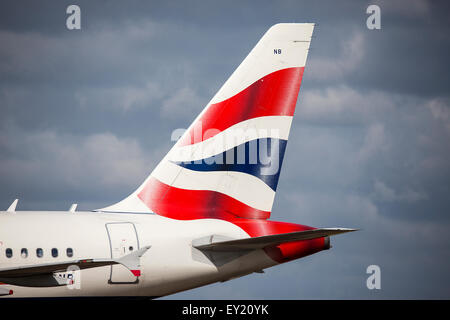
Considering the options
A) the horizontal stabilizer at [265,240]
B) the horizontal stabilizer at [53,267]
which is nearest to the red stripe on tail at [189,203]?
the horizontal stabilizer at [265,240]

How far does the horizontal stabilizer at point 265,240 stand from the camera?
2676 centimetres

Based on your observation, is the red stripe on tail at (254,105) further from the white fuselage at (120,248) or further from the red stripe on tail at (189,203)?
the white fuselage at (120,248)

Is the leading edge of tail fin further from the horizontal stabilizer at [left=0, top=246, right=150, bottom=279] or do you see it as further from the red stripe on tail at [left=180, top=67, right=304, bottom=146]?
the horizontal stabilizer at [left=0, top=246, right=150, bottom=279]

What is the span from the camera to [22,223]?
91.0 ft

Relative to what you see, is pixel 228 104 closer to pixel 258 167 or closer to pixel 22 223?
pixel 258 167

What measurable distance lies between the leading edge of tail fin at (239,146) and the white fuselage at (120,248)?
0.97 meters

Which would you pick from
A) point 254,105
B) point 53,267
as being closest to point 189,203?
point 254,105

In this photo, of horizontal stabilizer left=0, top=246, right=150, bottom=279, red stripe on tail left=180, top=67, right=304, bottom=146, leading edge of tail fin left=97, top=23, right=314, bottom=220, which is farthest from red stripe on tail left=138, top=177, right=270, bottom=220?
horizontal stabilizer left=0, top=246, right=150, bottom=279

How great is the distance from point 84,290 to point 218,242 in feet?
16.6

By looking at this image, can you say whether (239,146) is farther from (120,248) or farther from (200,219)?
(120,248)

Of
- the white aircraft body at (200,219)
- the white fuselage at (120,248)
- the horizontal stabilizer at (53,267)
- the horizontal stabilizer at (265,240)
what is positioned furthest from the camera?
the white aircraft body at (200,219)

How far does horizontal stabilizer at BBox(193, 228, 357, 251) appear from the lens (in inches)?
1054

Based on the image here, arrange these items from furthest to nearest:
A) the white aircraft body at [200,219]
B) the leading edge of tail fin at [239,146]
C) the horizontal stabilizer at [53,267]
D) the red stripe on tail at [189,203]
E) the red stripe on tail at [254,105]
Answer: the red stripe on tail at [254,105] < the leading edge of tail fin at [239,146] < the red stripe on tail at [189,203] < the white aircraft body at [200,219] < the horizontal stabilizer at [53,267]
